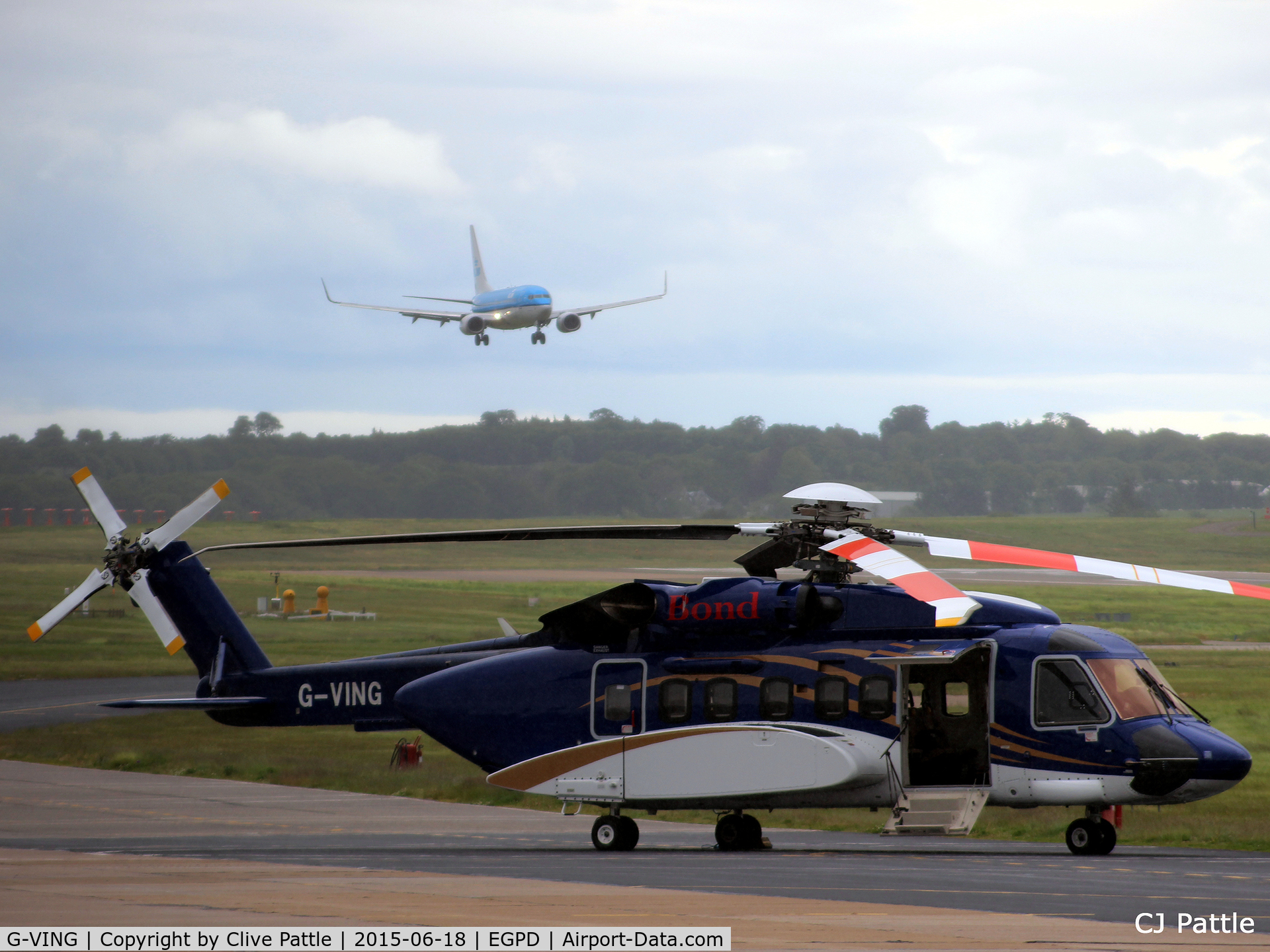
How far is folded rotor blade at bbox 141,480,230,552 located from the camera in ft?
64.4

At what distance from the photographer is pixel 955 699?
16.1m

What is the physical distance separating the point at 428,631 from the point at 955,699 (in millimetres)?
39240

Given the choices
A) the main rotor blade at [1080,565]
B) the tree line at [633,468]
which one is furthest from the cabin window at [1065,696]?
the tree line at [633,468]

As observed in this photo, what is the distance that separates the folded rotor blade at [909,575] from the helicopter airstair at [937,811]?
9.52ft

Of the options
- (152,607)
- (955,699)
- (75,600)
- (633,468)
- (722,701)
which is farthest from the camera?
(633,468)

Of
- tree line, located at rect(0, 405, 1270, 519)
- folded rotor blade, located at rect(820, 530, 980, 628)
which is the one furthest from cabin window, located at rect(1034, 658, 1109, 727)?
tree line, located at rect(0, 405, 1270, 519)

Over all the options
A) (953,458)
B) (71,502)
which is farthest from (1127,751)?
(953,458)

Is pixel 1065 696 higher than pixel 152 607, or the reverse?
pixel 152 607

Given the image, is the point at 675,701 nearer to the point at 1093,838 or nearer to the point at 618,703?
the point at 618,703

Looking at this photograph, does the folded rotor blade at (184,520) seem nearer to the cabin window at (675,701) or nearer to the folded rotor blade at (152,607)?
the folded rotor blade at (152,607)

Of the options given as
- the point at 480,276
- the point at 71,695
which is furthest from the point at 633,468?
the point at 71,695

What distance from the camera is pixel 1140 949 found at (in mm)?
8242

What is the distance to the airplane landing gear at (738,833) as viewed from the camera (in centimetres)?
1667

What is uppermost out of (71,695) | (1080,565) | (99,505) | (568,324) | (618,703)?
(568,324)
